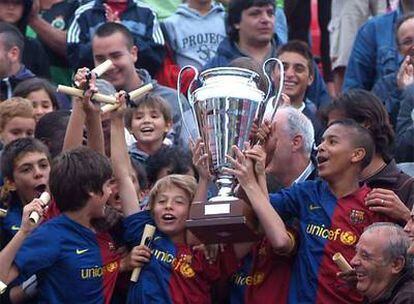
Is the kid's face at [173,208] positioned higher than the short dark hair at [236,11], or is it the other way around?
the short dark hair at [236,11]

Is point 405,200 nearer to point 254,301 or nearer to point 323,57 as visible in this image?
point 254,301

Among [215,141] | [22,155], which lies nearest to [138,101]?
[22,155]

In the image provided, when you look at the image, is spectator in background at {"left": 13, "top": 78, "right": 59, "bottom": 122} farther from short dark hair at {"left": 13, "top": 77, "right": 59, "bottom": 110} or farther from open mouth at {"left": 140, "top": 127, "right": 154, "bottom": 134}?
open mouth at {"left": 140, "top": 127, "right": 154, "bottom": 134}

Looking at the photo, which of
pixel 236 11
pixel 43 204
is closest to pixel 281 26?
pixel 236 11

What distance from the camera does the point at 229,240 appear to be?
29.9 ft

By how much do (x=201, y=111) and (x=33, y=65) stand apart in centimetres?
413

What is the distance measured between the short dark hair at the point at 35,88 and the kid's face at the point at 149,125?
70 cm

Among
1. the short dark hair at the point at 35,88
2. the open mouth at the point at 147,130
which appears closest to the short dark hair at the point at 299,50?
the open mouth at the point at 147,130

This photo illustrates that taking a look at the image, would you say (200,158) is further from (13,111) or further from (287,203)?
(13,111)

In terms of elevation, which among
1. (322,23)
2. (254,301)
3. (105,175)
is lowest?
(254,301)

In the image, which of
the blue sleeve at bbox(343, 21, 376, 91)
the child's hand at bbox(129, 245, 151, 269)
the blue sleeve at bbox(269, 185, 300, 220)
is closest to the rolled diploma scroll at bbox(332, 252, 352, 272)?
the blue sleeve at bbox(269, 185, 300, 220)

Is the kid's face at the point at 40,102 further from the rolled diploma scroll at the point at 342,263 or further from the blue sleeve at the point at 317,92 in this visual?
the rolled diploma scroll at the point at 342,263

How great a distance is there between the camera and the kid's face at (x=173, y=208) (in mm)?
9500

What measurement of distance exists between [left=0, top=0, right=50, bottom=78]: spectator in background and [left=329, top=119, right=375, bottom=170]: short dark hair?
4226mm
